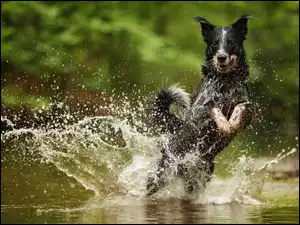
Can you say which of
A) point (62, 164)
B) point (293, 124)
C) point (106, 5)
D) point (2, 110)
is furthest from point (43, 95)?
point (293, 124)

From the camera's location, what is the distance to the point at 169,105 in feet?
20.0

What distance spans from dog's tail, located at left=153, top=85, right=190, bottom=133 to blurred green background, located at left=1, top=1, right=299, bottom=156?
4.48 meters

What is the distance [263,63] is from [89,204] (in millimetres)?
6061

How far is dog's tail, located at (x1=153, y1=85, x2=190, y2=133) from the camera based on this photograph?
19.6 ft

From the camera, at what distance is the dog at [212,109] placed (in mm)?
5555

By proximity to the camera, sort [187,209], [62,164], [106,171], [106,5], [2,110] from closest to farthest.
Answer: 1. [187,209]
2. [106,171]
3. [62,164]
4. [2,110]
5. [106,5]

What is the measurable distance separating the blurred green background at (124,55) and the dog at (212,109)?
4.62 metres

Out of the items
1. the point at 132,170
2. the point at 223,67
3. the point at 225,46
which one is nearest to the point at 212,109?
the point at 223,67

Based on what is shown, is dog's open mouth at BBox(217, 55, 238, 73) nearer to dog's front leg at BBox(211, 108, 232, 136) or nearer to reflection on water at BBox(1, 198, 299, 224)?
dog's front leg at BBox(211, 108, 232, 136)

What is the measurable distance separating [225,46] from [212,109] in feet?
1.66

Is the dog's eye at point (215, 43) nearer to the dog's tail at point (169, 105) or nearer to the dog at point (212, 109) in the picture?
the dog at point (212, 109)

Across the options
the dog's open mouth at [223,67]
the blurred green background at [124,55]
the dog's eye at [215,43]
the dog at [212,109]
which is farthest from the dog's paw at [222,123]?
the blurred green background at [124,55]

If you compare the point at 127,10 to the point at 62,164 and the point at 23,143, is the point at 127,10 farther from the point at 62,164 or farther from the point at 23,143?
the point at 62,164

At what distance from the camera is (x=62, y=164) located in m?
8.37
